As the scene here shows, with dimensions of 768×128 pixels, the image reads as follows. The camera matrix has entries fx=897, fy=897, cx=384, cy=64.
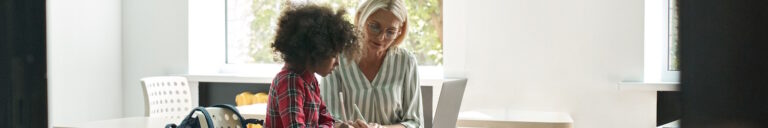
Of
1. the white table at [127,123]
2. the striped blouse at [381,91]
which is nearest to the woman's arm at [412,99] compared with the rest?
the striped blouse at [381,91]

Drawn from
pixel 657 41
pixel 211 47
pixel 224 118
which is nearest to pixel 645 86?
pixel 657 41

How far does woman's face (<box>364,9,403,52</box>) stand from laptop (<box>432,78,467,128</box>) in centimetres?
17

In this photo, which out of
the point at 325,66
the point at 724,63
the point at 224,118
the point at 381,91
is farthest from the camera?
the point at 381,91

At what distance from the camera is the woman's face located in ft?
6.48

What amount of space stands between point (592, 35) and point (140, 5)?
2.37 m

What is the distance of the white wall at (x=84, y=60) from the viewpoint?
4.46 m

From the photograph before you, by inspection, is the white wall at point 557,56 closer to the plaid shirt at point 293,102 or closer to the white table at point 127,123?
the white table at point 127,123

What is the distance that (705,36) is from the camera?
0.24 m

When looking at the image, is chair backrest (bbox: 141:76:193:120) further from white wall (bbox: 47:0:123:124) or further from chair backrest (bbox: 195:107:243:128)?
chair backrest (bbox: 195:107:243:128)

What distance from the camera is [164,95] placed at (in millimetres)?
3895

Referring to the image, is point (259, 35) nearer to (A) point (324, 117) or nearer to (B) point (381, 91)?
(B) point (381, 91)

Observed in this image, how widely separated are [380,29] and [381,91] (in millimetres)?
139

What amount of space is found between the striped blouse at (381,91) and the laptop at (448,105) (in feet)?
0.15

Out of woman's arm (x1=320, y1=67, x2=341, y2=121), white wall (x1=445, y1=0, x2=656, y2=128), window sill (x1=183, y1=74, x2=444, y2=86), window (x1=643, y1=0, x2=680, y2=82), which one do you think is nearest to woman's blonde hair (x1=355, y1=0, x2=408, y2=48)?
woman's arm (x1=320, y1=67, x2=341, y2=121)
